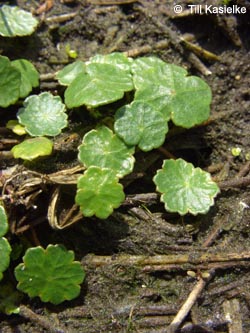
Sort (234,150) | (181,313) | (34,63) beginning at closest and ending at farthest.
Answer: (181,313) < (234,150) < (34,63)

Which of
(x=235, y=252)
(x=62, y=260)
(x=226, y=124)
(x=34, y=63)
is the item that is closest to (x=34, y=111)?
(x=34, y=63)

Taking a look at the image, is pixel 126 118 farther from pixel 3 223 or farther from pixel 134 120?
pixel 3 223

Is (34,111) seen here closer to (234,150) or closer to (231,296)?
(234,150)

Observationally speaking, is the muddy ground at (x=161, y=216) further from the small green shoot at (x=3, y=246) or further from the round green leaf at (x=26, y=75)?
the small green shoot at (x=3, y=246)

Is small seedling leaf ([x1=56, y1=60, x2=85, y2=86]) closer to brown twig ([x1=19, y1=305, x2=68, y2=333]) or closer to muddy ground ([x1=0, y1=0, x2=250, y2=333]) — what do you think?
muddy ground ([x1=0, y1=0, x2=250, y2=333])

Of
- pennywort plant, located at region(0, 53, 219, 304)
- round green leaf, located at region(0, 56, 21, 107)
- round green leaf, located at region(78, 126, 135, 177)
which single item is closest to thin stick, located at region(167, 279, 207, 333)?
pennywort plant, located at region(0, 53, 219, 304)

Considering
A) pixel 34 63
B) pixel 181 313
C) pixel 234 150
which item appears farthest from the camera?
pixel 34 63
